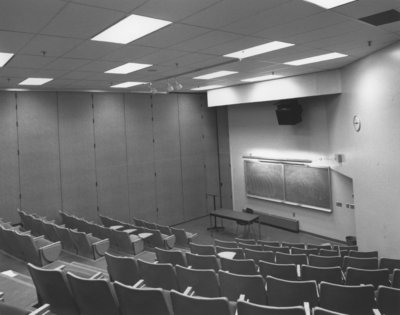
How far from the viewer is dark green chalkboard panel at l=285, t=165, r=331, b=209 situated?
32.0ft

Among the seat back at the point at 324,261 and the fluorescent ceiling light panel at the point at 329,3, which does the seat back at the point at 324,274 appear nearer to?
the seat back at the point at 324,261

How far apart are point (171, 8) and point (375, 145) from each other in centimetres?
512

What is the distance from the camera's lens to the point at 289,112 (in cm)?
996

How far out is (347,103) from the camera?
8078 millimetres

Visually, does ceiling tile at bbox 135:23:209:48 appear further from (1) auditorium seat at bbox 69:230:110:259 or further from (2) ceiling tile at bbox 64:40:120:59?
(1) auditorium seat at bbox 69:230:110:259

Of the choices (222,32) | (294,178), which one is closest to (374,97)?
(222,32)

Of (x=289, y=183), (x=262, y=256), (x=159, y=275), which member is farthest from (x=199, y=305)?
(x=289, y=183)

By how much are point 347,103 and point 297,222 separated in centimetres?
422

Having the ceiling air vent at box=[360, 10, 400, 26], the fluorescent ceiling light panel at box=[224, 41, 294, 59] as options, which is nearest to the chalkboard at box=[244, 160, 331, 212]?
the fluorescent ceiling light panel at box=[224, 41, 294, 59]

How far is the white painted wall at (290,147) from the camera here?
9508 millimetres

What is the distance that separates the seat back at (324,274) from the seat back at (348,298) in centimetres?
85

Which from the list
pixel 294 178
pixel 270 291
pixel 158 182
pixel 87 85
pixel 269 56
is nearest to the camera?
pixel 270 291

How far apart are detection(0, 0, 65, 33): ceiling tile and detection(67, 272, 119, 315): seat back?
2.64m

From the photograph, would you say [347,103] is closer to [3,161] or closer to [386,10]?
[386,10]
